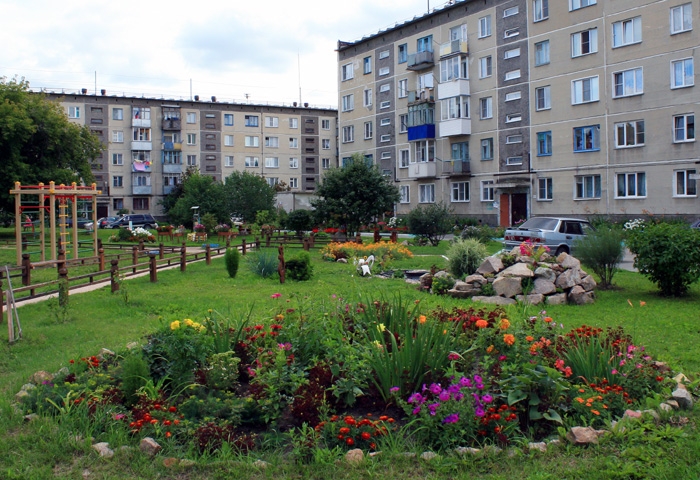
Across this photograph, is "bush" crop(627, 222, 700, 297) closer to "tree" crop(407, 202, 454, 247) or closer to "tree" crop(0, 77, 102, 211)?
"tree" crop(407, 202, 454, 247)

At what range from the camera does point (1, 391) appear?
267 inches

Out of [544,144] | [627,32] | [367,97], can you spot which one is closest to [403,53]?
[367,97]

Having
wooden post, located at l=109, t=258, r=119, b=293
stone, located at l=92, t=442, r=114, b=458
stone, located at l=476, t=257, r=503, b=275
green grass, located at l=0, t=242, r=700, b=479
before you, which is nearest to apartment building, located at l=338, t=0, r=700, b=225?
green grass, located at l=0, t=242, r=700, b=479

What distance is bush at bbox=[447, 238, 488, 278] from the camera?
1496cm

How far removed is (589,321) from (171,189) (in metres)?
66.8

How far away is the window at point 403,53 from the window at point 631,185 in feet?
65.6

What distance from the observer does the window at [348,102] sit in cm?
5429

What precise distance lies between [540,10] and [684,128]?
11.5m

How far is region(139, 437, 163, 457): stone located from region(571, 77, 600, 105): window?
1389 inches

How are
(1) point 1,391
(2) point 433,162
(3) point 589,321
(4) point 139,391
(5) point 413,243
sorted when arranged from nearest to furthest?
(4) point 139,391
(1) point 1,391
(3) point 589,321
(5) point 413,243
(2) point 433,162

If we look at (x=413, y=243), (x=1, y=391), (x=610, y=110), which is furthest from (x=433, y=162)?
(x=1, y=391)

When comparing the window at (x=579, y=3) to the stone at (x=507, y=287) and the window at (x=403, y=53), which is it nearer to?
the window at (x=403, y=53)

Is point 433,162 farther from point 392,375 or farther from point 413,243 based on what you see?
point 392,375

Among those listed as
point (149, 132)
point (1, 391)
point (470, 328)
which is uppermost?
point (149, 132)
